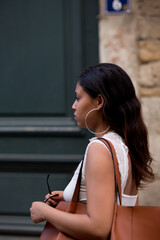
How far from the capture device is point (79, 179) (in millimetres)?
1608

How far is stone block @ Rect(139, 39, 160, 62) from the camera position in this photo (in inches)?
117

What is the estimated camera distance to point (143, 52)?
9.86ft

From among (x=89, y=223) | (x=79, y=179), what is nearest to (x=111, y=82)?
(x=79, y=179)

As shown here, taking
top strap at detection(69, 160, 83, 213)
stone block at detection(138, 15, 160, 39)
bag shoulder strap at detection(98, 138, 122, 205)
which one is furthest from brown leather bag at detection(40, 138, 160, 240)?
stone block at detection(138, 15, 160, 39)

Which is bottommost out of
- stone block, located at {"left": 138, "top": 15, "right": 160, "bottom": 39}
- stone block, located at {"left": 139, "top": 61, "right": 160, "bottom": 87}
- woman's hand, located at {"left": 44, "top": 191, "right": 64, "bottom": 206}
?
woman's hand, located at {"left": 44, "top": 191, "right": 64, "bottom": 206}

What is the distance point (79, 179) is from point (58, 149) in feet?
A: 5.47

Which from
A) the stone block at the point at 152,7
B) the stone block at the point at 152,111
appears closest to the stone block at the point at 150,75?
the stone block at the point at 152,111

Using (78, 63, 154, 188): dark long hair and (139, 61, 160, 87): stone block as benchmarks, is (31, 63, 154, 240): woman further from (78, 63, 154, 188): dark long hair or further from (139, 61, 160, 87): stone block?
(139, 61, 160, 87): stone block

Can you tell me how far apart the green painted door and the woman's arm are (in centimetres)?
173

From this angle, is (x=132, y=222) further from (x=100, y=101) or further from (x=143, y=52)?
(x=143, y=52)

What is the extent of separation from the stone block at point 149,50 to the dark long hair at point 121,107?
1335 mm

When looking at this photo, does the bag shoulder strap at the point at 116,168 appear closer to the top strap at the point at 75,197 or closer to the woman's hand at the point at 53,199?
the top strap at the point at 75,197

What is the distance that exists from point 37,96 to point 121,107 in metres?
1.69

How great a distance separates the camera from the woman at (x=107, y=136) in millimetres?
1504
